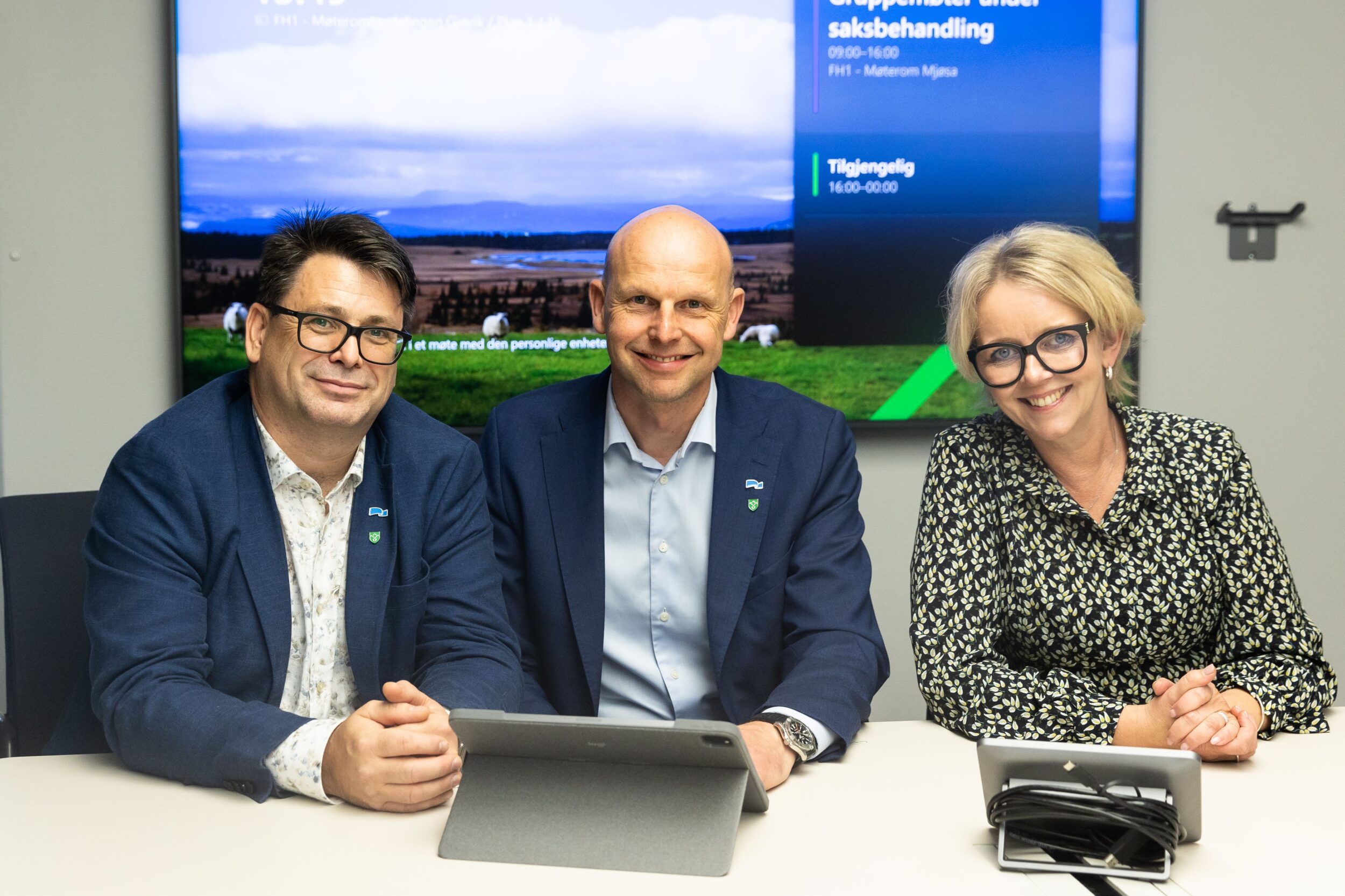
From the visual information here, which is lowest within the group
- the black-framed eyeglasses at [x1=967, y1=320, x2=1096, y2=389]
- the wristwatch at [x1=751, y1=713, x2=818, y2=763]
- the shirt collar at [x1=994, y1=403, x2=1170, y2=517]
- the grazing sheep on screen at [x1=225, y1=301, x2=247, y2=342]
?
the wristwatch at [x1=751, y1=713, x2=818, y2=763]

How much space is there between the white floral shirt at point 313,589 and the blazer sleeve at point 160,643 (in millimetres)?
156

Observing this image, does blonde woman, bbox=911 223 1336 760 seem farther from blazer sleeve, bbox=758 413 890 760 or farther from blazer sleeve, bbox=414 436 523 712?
blazer sleeve, bbox=414 436 523 712

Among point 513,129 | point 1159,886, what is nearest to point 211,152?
point 513,129

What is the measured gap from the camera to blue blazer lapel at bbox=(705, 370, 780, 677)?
1.99 metres

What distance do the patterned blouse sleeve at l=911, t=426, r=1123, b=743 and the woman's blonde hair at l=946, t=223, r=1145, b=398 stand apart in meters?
0.22

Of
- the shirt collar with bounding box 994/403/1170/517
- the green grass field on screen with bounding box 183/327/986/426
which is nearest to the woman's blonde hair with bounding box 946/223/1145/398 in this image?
the shirt collar with bounding box 994/403/1170/517

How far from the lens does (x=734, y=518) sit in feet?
6.63

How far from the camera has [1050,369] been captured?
6.36 ft

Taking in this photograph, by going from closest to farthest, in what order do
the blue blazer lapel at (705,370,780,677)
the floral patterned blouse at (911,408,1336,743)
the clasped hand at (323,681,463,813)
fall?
the clasped hand at (323,681,463,813), the floral patterned blouse at (911,408,1336,743), the blue blazer lapel at (705,370,780,677)

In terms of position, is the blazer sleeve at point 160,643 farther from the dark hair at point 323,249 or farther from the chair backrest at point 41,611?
the chair backrest at point 41,611

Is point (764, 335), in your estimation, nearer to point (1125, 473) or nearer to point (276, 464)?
point (1125, 473)

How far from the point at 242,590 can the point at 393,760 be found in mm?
478

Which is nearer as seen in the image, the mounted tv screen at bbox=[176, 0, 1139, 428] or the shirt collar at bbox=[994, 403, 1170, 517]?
the shirt collar at bbox=[994, 403, 1170, 517]

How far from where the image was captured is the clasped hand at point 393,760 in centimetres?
140
